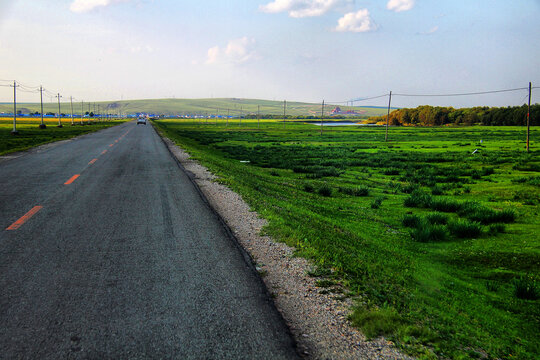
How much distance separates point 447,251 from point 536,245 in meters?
1.96

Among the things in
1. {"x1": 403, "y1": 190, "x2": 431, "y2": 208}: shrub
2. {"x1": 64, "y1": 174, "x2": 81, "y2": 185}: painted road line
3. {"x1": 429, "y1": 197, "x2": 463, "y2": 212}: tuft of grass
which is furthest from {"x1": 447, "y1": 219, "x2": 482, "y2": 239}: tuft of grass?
{"x1": 64, "y1": 174, "x2": 81, "y2": 185}: painted road line

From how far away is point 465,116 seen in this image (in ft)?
407

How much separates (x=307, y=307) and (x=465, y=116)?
137404 millimetres

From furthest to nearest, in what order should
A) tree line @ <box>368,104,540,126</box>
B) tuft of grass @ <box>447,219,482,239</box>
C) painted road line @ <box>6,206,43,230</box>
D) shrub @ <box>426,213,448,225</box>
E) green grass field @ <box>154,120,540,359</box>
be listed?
tree line @ <box>368,104,540,126</box> → shrub @ <box>426,213,448,225</box> → tuft of grass @ <box>447,219,482,239</box> → painted road line @ <box>6,206,43,230</box> → green grass field @ <box>154,120,540,359</box>

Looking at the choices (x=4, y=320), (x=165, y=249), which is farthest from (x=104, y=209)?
(x=4, y=320)

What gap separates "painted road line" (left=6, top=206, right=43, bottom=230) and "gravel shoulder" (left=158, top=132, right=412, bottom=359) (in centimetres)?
395

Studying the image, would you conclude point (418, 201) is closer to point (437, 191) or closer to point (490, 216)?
point (490, 216)

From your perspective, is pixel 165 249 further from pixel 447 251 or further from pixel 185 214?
pixel 447 251

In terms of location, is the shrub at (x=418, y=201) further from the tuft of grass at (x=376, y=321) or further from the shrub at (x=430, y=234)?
the tuft of grass at (x=376, y=321)

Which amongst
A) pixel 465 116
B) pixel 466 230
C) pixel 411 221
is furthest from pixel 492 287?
pixel 465 116

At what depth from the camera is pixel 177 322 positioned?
378 cm

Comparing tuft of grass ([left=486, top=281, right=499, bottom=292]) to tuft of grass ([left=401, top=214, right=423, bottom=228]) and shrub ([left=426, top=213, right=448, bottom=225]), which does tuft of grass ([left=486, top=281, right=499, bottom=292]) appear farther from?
shrub ([left=426, top=213, right=448, bottom=225])

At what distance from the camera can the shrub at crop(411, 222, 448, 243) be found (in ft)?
26.6

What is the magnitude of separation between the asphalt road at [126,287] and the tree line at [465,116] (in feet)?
374
